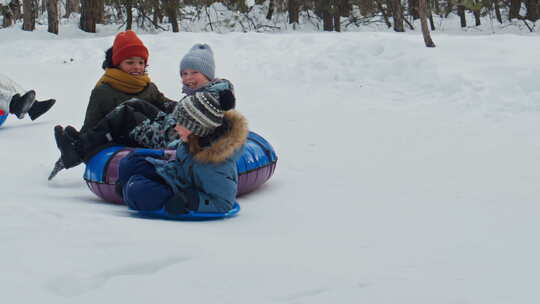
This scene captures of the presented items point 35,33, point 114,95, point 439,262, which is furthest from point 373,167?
point 35,33

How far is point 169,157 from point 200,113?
1.69ft

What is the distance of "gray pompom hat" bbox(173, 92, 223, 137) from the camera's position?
3623mm

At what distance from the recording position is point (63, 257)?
8.09ft

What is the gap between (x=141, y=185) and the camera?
12.1ft

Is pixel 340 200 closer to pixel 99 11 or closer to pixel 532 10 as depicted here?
pixel 99 11

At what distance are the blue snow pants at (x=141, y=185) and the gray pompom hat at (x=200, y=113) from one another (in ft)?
1.18

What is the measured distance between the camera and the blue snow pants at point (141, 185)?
12.0ft

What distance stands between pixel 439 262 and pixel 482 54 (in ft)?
21.3

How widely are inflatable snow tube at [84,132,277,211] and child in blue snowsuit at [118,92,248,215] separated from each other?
0.83ft

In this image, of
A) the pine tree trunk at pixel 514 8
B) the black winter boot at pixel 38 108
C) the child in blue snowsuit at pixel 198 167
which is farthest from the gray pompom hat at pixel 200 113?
the pine tree trunk at pixel 514 8

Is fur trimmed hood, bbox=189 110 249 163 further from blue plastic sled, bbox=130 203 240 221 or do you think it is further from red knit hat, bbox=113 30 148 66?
red knit hat, bbox=113 30 148 66

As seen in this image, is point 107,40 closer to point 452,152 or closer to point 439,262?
point 452,152

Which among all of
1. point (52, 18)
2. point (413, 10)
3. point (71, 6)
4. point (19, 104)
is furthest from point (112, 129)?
point (71, 6)

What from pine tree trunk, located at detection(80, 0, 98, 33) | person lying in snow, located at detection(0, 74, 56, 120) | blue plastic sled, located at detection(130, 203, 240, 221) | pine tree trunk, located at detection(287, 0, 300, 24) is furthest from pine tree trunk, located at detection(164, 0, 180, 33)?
blue plastic sled, located at detection(130, 203, 240, 221)
